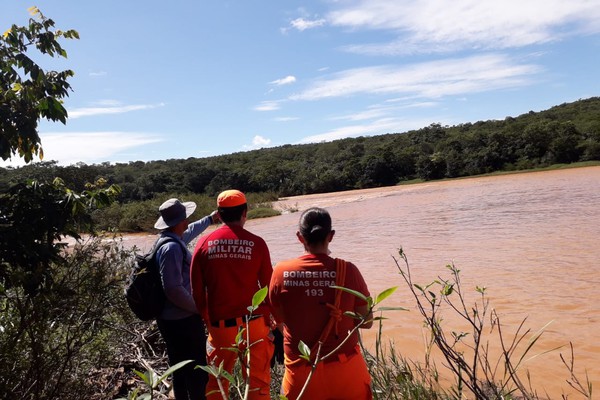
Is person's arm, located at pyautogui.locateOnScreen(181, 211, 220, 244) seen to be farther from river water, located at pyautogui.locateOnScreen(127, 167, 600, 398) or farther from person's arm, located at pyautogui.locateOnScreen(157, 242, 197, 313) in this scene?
river water, located at pyautogui.locateOnScreen(127, 167, 600, 398)

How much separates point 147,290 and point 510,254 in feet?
32.2

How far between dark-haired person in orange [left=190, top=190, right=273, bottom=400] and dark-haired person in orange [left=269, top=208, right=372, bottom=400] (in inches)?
19.3

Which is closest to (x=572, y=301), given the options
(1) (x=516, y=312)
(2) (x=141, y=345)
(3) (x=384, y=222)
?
(1) (x=516, y=312)

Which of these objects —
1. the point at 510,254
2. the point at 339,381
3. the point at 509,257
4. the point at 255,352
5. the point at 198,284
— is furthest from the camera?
the point at 510,254

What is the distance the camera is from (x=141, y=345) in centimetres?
481

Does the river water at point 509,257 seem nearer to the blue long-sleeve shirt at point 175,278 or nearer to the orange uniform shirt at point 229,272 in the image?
the orange uniform shirt at point 229,272

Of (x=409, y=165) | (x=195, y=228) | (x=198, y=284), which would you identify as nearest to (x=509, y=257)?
(x=195, y=228)

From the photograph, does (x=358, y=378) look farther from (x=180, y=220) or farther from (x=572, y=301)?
(x=572, y=301)

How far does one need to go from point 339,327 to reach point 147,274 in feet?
4.62

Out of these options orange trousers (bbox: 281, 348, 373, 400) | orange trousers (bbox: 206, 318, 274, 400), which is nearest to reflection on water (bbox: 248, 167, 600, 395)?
orange trousers (bbox: 281, 348, 373, 400)

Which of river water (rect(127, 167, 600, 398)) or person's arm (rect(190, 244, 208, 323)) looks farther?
river water (rect(127, 167, 600, 398))

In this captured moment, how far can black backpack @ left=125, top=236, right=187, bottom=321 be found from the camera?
10.1ft

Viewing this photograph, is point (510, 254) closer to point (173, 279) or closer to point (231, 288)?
point (231, 288)

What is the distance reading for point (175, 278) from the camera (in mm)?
3061
